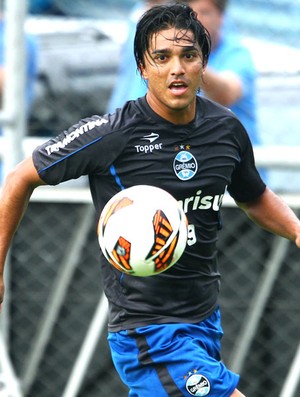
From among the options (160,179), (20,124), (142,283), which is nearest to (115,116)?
(160,179)

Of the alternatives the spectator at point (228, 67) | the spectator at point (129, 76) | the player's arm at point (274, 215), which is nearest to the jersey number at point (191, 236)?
the player's arm at point (274, 215)

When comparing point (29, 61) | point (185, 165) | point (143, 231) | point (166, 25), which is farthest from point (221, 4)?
point (143, 231)

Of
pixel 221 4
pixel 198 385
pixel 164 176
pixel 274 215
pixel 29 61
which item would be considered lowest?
pixel 198 385

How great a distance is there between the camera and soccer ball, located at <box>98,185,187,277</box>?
151 inches

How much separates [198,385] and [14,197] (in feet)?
3.24

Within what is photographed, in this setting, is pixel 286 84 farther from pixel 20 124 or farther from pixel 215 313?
pixel 215 313

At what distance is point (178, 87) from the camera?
13.1ft

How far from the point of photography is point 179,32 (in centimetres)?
405

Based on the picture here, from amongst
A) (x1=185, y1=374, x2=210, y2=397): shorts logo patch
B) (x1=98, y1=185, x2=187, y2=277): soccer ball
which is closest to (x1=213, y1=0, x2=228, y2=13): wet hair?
(x1=98, y1=185, x2=187, y2=277): soccer ball

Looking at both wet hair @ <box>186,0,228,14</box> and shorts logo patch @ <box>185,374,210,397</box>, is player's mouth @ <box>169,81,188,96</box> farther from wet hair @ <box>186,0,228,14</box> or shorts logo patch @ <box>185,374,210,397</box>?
wet hair @ <box>186,0,228,14</box>

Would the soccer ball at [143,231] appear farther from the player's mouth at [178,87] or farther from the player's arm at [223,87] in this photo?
the player's arm at [223,87]

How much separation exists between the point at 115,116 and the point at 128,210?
463mm

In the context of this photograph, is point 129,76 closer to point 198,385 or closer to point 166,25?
point 166,25

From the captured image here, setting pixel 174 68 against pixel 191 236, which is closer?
pixel 174 68
